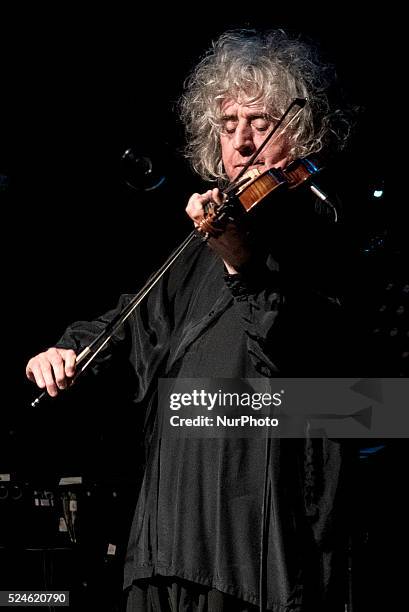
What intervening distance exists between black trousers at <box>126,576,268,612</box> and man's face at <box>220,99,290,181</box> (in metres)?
0.98

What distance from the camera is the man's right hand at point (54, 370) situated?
1.90 meters

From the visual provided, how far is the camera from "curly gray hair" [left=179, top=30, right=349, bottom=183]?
86.4 inches

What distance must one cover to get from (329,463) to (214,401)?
0.28 metres

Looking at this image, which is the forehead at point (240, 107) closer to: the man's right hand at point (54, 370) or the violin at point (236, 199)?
the violin at point (236, 199)

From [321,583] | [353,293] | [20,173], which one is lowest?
[321,583]

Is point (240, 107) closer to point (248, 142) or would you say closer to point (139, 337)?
point (248, 142)

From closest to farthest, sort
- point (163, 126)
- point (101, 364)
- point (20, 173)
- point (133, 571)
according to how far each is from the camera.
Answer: point (133, 571)
point (101, 364)
point (163, 126)
point (20, 173)

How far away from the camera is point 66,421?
3980 mm

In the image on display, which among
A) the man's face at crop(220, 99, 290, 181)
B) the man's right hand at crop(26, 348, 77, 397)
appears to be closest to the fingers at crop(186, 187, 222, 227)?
the man's face at crop(220, 99, 290, 181)

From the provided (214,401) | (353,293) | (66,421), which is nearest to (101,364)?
(214,401)

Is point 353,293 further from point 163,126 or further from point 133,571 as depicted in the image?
point 163,126

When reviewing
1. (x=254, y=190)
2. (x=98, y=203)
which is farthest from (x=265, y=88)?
(x=98, y=203)

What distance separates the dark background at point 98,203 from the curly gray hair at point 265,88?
0.54m

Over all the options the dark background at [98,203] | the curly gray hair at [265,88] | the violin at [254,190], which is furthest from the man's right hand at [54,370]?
the dark background at [98,203]
